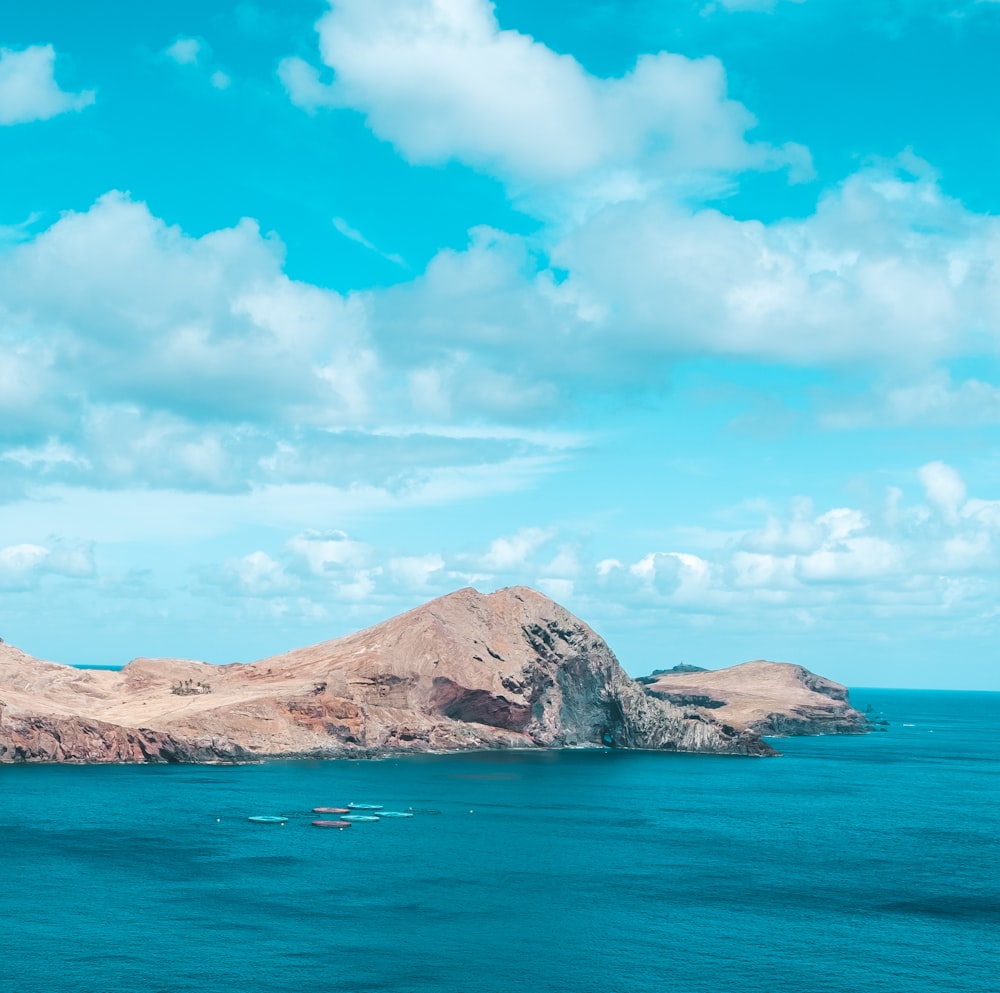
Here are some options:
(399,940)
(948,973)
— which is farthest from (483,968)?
(948,973)

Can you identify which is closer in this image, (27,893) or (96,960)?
(96,960)

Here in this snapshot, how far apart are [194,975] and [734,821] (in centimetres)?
10524

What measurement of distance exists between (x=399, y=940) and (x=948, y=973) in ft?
164

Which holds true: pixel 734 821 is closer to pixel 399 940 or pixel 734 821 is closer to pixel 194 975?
pixel 399 940

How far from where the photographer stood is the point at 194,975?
315ft

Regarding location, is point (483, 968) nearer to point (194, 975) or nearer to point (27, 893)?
point (194, 975)

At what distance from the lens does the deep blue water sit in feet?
325

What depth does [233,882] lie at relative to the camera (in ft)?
420

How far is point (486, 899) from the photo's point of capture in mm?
124750

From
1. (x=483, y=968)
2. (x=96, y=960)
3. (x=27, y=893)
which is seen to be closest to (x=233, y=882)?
(x=27, y=893)

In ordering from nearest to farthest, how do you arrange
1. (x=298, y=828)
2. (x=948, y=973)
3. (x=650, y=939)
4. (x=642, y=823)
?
(x=948, y=973)
(x=650, y=939)
(x=298, y=828)
(x=642, y=823)

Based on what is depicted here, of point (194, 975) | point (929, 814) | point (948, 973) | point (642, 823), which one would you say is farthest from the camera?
point (929, 814)

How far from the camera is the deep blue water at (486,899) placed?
9919cm

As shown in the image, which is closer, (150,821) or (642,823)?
(150,821)
